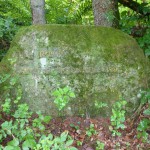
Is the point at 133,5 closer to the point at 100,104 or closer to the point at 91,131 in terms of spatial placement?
the point at 100,104

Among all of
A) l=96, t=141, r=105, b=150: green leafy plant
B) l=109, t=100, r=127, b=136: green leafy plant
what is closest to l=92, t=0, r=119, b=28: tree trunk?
l=109, t=100, r=127, b=136: green leafy plant

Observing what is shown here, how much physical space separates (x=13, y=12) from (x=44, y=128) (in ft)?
11.8

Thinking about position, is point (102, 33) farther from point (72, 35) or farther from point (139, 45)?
point (139, 45)

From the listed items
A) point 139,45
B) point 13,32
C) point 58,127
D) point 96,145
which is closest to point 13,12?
point 13,32

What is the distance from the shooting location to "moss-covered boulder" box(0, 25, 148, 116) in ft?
10.8

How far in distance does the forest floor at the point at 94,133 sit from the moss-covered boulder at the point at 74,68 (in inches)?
5.2

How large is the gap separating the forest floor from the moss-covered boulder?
0.13 meters

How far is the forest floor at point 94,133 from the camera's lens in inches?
118

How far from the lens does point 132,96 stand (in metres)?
3.45

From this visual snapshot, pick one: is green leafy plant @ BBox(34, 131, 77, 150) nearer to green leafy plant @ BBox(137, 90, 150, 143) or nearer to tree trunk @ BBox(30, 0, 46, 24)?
green leafy plant @ BBox(137, 90, 150, 143)

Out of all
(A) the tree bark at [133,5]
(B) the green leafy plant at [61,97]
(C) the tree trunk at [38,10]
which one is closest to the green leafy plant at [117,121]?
(B) the green leafy plant at [61,97]

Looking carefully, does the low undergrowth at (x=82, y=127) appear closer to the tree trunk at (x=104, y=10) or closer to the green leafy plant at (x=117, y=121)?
the green leafy plant at (x=117, y=121)

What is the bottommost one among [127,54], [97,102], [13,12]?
[97,102]

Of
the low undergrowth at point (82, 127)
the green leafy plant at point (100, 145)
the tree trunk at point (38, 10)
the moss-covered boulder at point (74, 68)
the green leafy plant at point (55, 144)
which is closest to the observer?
the green leafy plant at point (55, 144)
